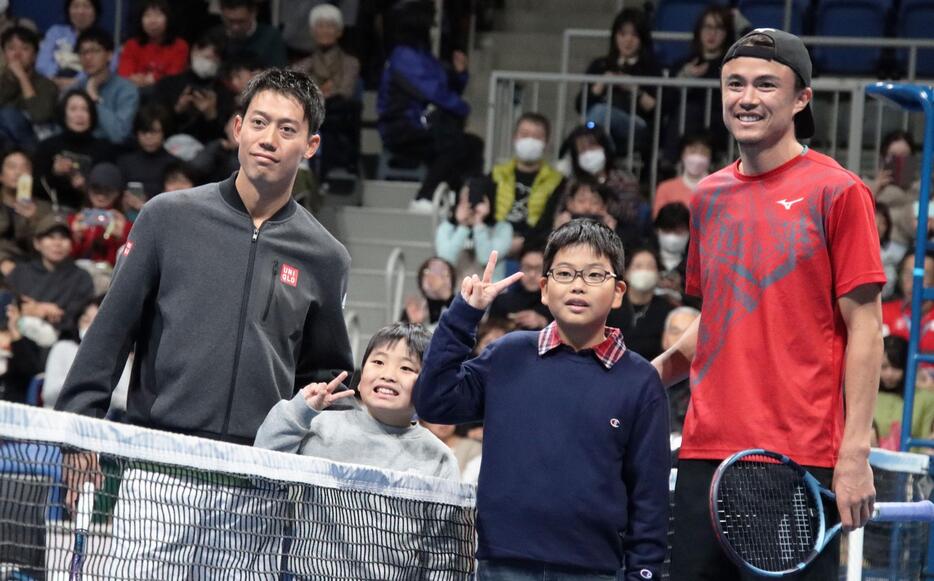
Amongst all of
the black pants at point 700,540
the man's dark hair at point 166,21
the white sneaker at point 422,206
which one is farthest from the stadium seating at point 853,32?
the black pants at point 700,540

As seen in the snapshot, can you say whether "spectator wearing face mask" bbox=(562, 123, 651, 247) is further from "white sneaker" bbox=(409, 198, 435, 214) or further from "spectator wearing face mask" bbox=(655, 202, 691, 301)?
"white sneaker" bbox=(409, 198, 435, 214)

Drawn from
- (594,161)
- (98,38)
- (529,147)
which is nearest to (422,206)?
(529,147)

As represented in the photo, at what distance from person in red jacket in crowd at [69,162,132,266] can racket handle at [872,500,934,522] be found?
814 cm

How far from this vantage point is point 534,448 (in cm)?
413

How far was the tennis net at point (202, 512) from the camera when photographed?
144 inches

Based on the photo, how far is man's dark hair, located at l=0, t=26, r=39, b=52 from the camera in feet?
44.0

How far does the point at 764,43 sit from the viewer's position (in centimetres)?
413

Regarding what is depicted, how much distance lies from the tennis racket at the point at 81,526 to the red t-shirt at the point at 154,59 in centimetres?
1029

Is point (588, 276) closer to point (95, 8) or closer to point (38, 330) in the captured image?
point (38, 330)

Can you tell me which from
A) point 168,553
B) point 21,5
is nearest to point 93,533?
point 168,553

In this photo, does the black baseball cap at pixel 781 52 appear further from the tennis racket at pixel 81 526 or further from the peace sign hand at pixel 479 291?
the tennis racket at pixel 81 526

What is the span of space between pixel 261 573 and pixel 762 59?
1.89 metres

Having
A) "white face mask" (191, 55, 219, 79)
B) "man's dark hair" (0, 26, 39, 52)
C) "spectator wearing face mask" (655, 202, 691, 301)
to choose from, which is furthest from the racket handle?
"man's dark hair" (0, 26, 39, 52)

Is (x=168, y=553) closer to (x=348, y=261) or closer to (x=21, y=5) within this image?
(x=348, y=261)
